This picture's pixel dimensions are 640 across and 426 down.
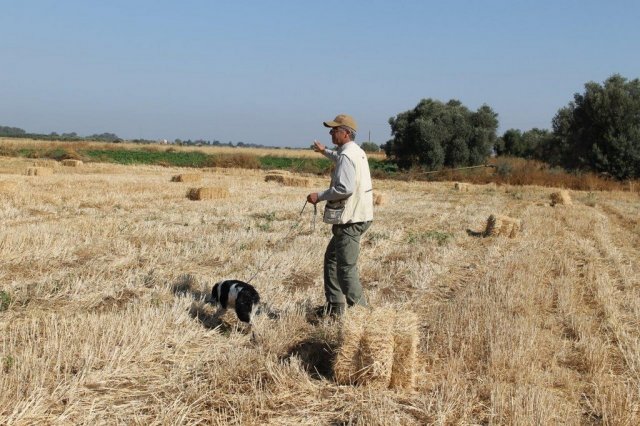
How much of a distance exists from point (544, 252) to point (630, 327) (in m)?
4.68

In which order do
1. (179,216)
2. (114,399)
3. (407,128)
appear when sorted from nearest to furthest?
(114,399)
(179,216)
(407,128)

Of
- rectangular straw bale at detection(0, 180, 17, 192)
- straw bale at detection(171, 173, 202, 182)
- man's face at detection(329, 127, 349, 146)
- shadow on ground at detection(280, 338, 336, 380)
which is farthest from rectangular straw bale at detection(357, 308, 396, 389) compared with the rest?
straw bale at detection(171, 173, 202, 182)

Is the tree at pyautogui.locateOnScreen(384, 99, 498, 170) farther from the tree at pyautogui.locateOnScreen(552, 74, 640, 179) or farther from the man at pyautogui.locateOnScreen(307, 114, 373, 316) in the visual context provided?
the man at pyautogui.locateOnScreen(307, 114, 373, 316)

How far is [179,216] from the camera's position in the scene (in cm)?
1321

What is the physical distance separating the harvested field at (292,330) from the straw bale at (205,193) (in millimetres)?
5461

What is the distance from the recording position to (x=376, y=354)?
444cm

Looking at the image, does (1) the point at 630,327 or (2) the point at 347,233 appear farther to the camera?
(1) the point at 630,327

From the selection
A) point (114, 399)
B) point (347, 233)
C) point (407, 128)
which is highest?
point (407, 128)

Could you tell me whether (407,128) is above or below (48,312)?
above

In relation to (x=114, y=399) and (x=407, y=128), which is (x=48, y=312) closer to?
(x=114, y=399)

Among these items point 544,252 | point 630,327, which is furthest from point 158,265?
point 544,252

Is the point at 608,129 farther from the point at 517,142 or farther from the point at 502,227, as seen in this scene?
the point at 517,142

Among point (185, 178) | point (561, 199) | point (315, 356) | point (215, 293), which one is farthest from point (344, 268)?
point (185, 178)

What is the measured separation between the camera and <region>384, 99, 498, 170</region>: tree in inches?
1425
